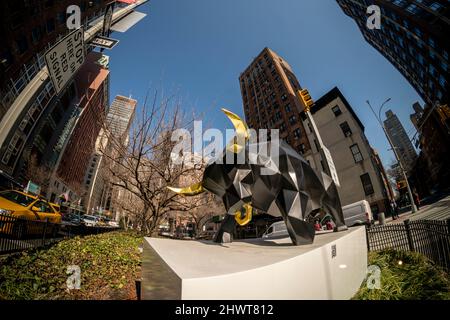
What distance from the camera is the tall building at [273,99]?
33625mm

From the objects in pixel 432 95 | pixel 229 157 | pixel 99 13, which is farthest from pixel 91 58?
pixel 432 95

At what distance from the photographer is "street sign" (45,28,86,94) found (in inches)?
83.9

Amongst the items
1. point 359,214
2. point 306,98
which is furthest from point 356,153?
point 306,98

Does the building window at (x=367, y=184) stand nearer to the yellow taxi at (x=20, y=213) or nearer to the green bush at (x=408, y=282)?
the green bush at (x=408, y=282)

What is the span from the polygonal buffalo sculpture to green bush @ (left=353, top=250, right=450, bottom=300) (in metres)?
1.83

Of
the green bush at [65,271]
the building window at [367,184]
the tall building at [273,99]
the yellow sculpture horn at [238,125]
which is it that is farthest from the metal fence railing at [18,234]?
the tall building at [273,99]

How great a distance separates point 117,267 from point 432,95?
44.8 meters

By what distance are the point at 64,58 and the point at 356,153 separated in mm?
28785

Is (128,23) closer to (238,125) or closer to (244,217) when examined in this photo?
(238,125)

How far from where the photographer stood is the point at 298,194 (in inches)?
156

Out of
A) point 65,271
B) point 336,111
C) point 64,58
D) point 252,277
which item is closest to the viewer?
A: point 252,277

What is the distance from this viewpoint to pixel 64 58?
7.49 feet
